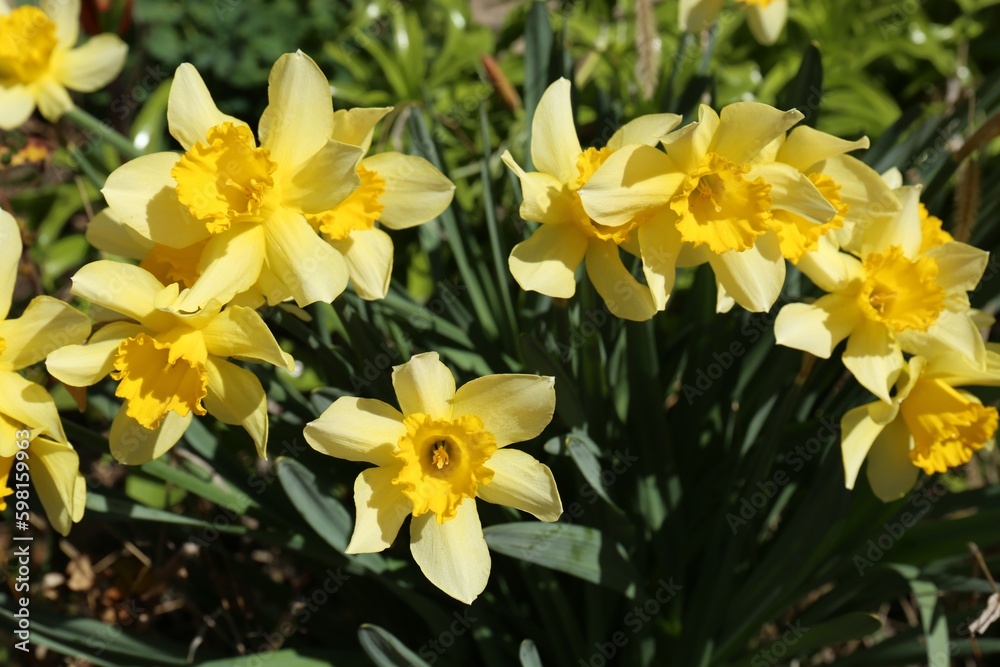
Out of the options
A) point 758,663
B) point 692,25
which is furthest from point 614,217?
point 758,663

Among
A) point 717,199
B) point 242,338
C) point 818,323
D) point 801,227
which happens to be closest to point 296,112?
point 242,338

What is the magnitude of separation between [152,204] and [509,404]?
643 millimetres

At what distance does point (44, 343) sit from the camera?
4.31 feet

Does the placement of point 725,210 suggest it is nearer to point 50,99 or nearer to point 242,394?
point 242,394

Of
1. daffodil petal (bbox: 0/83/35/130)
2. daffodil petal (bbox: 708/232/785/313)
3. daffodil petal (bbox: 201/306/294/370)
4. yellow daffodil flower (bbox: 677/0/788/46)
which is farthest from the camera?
daffodil petal (bbox: 0/83/35/130)

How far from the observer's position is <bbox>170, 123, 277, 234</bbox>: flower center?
4.06ft

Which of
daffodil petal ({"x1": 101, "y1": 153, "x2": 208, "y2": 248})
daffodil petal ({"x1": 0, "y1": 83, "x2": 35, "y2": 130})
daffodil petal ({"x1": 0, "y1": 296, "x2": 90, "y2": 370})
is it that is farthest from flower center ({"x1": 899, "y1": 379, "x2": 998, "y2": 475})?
daffodil petal ({"x1": 0, "y1": 83, "x2": 35, "y2": 130})

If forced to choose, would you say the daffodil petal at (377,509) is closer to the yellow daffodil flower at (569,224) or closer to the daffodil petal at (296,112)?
the yellow daffodil flower at (569,224)

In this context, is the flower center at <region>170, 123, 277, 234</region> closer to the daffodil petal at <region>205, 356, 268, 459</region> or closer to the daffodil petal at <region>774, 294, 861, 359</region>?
the daffodil petal at <region>205, 356, 268, 459</region>

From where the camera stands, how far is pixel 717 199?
1288 millimetres

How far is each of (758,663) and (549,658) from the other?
48 cm

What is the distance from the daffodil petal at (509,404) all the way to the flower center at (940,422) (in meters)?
0.72

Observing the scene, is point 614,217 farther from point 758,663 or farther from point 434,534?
point 758,663

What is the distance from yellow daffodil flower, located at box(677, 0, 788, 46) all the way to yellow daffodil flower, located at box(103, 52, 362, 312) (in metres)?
0.99
